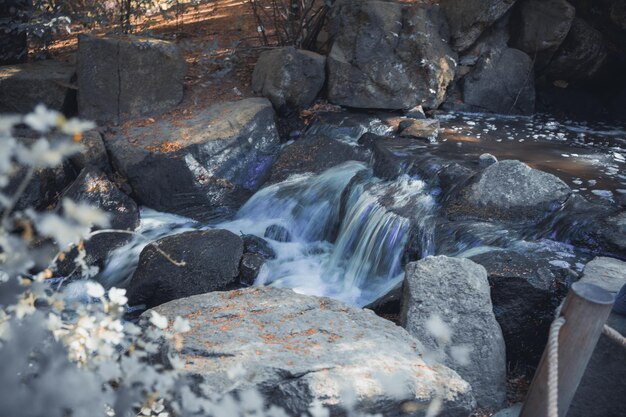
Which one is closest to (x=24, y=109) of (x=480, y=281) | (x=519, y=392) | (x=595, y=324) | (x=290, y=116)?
(x=290, y=116)

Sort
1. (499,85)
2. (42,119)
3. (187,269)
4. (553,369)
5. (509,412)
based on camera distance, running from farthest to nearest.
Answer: (499,85) → (187,269) → (509,412) → (553,369) → (42,119)

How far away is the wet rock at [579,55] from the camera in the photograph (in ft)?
31.9

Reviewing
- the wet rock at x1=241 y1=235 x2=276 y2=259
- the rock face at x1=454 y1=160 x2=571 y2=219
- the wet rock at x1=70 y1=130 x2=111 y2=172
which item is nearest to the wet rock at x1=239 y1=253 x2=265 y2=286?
the wet rock at x1=241 y1=235 x2=276 y2=259

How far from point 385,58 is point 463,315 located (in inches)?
221

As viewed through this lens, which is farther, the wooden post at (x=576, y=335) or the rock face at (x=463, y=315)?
the rock face at (x=463, y=315)

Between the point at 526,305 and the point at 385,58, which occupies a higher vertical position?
the point at 385,58

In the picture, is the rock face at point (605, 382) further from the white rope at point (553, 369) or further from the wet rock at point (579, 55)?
the wet rock at point (579, 55)

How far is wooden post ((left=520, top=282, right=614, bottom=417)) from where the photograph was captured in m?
2.62

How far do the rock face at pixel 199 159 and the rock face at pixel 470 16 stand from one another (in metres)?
3.60

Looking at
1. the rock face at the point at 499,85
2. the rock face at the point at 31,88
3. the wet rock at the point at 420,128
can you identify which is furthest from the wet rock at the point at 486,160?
the rock face at the point at 31,88

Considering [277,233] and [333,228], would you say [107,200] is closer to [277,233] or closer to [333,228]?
[277,233]

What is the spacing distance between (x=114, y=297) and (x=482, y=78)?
8493 millimetres

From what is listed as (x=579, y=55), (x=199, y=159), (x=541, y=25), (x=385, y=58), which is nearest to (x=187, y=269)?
(x=199, y=159)

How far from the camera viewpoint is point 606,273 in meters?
4.17
